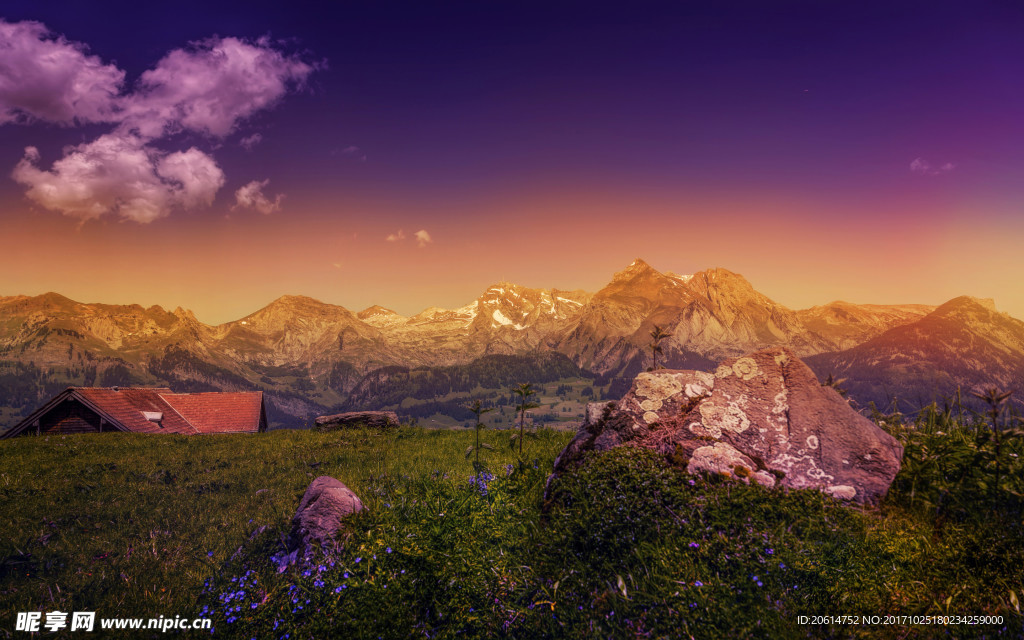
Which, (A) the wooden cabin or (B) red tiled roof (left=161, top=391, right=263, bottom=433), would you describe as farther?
(B) red tiled roof (left=161, top=391, right=263, bottom=433)

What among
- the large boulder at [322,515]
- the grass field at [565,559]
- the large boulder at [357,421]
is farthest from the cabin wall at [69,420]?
the large boulder at [322,515]

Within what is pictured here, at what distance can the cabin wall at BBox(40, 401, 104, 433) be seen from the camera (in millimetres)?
32406

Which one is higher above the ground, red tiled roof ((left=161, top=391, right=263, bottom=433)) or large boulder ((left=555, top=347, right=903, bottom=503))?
large boulder ((left=555, top=347, right=903, bottom=503))

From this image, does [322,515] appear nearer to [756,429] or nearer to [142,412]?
[756,429]

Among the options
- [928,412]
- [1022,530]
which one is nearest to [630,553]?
[1022,530]

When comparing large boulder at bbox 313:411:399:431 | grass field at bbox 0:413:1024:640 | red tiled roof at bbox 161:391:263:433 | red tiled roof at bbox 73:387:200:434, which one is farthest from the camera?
red tiled roof at bbox 161:391:263:433

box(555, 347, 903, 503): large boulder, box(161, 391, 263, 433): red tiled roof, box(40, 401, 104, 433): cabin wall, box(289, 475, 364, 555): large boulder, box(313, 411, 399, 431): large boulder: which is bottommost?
box(161, 391, 263, 433): red tiled roof

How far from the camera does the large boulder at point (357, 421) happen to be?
22.8 m

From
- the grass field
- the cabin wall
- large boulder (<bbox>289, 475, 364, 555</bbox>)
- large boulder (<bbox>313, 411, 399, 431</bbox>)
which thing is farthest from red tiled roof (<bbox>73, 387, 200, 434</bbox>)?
large boulder (<bbox>289, 475, 364, 555</bbox>)

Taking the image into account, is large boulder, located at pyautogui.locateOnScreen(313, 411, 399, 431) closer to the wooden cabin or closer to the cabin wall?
the wooden cabin

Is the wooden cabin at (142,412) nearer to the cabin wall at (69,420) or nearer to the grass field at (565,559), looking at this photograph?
the cabin wall at (69,420)

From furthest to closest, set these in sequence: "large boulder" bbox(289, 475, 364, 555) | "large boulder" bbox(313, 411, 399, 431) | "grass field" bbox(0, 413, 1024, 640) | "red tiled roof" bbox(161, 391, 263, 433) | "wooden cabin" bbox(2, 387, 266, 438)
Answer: "red tiled roof" bbox(161, 391, 263, 433) < "wooden cabin" bbox(2, 387, 266, 438) < "large boulder" bbox(313, 411, 399, 431) < "large boulder" bbox(289, 475, 364, 555) < "grass field" bbox(0, 413, 1024, 640)

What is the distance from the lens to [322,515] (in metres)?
8.38

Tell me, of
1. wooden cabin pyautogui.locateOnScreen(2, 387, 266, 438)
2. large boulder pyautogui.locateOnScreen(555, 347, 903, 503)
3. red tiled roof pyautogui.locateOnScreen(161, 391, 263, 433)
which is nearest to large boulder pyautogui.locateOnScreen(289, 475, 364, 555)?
large boulder pyautogui.locateOnScreen(555, 347, 903, 503)
